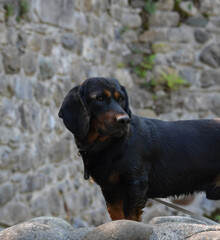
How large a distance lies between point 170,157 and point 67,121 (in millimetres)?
696

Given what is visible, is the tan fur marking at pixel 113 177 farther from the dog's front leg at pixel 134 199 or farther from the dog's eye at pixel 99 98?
the dog's eye at pixel 99 98

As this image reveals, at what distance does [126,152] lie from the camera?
2816mm

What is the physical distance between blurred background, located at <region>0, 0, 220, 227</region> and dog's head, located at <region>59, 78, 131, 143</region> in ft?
6.34

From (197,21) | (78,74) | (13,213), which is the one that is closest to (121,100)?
(13,213)

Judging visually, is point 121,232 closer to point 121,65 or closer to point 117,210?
point 117,210

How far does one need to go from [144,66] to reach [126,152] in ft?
14.7

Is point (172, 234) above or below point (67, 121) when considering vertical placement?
below

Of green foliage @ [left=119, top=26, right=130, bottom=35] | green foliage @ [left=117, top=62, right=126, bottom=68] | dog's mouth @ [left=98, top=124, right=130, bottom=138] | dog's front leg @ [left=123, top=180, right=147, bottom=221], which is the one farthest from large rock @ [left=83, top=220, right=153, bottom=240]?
green foliage @ [left=119, top=26, right=130, bottom=35]

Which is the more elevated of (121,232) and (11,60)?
(11,60)

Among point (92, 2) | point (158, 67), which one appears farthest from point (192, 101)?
point (92, 2)

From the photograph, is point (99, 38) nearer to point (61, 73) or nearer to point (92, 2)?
point (92, 2)

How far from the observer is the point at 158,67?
7168 millimetres

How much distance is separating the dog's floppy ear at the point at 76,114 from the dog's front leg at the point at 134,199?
0.42 metres

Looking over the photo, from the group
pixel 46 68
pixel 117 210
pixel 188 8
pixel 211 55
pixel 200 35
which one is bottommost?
pixel 117 210
